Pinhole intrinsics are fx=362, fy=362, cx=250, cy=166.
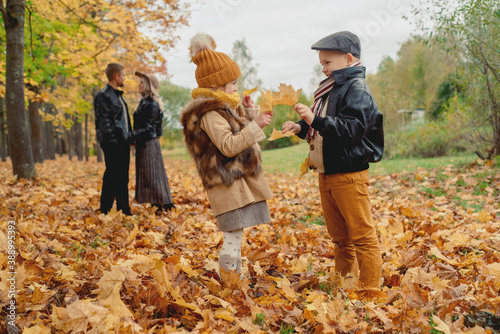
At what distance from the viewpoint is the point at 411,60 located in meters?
39.7

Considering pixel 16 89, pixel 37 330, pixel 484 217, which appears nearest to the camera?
pixel 37 330

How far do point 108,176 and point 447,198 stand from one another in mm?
5290

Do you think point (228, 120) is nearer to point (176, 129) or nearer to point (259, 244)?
point (259, 244)

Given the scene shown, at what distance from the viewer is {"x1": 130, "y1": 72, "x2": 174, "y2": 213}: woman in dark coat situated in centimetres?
511

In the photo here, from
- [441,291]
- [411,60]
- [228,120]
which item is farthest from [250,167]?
[411,60]

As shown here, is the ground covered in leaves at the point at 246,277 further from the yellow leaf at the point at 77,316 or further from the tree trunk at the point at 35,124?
the tree trunk at the point at 35,124

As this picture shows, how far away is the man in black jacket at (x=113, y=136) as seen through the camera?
193 inches

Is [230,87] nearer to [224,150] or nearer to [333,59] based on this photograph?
[224,150]

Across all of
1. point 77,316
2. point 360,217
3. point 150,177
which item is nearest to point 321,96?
point 360,217

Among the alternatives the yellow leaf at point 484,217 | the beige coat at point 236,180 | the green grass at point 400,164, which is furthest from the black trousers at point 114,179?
the yellow leaf at point 484,217

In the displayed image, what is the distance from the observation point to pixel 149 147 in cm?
532

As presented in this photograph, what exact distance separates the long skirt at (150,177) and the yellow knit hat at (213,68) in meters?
2.93

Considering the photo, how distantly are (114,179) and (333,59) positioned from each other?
3641 millimetres
